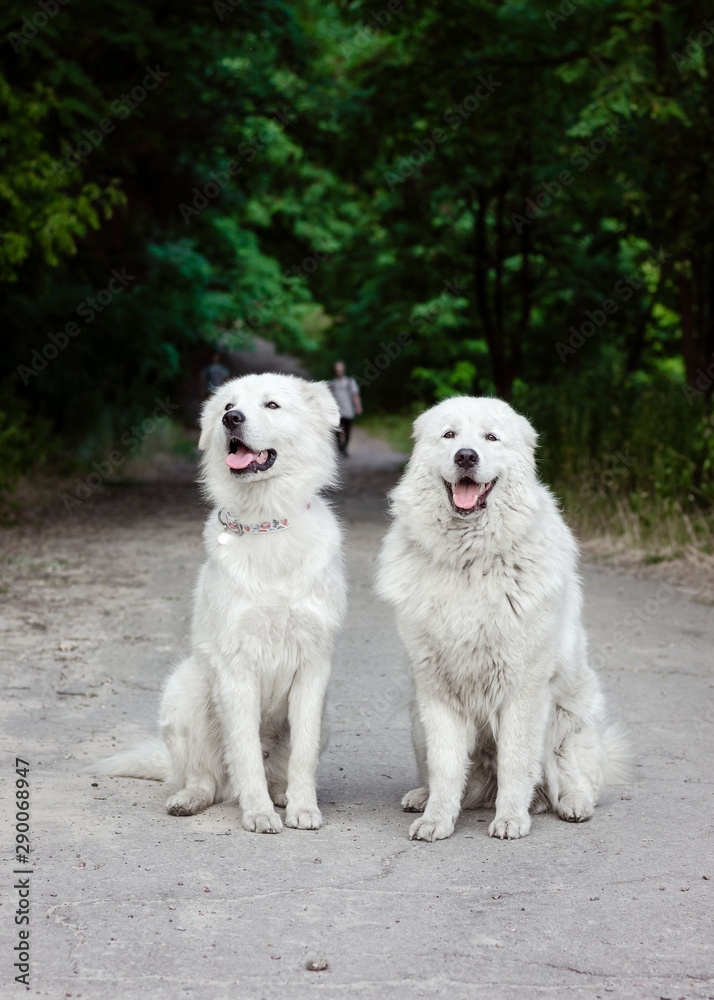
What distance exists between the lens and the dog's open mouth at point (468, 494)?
4.59 metres

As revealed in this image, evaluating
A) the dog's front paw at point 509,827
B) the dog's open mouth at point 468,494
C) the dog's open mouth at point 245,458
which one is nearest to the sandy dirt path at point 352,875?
the dog's front paw at point 509,827

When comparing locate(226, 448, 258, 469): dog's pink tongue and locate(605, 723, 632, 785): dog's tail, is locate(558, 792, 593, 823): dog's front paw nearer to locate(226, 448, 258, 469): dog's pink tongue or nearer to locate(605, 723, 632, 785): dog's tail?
locate(605, 723, 632, 785): dog's tail

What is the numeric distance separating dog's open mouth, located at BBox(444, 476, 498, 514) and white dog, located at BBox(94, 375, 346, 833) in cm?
64

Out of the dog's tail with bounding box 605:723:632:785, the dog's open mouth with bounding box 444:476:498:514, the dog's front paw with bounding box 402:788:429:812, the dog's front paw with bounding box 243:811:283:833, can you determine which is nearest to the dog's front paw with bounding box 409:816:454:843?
the dog's front paw with bounding box 402:788:429:812

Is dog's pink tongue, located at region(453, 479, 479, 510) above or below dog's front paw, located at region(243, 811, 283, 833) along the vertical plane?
above

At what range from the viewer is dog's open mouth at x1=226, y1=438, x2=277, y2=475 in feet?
15.8

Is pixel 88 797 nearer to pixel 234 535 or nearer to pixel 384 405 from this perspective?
pixel 234 535

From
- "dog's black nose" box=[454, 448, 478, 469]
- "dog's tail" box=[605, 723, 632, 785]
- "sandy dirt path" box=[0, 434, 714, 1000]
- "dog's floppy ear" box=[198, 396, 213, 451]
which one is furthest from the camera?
"dog's tail" box=[605, 723, 632, 785]

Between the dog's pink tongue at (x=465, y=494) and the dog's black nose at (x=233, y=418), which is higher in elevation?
the dog's black nose at (x=233, y=418)

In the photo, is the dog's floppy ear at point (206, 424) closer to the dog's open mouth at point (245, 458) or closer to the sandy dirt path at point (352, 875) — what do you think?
the dog's open mouth at point (245, 458)

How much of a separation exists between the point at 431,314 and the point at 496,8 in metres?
13.0

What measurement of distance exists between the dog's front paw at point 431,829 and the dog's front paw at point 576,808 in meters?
0.58

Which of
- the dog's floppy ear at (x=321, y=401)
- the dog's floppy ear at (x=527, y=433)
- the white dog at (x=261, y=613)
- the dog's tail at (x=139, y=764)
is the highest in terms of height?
the dog's floppy ear at (x=321, y=401)

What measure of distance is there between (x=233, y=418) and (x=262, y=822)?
168 cm
